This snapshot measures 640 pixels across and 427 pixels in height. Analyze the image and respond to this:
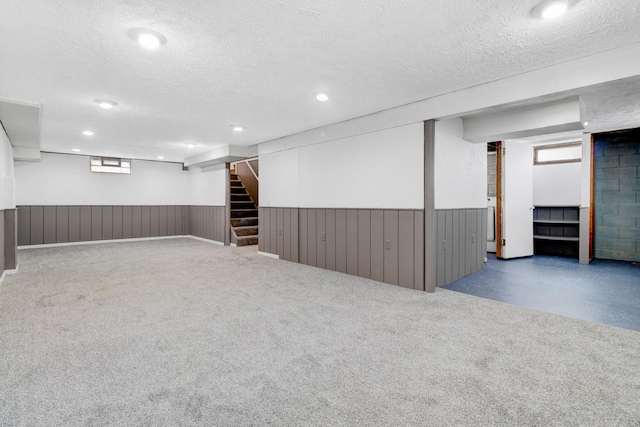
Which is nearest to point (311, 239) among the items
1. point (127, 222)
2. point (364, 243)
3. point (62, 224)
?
point (364, 243)

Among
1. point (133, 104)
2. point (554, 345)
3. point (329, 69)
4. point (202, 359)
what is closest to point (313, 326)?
point (202, 359)

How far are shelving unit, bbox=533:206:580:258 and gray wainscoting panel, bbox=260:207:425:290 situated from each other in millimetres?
4526

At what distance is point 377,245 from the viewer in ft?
16.0

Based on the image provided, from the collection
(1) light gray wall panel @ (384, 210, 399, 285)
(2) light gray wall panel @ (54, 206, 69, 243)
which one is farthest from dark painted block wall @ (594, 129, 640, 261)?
(2) light gray wall panel @ (54, 206, 69, 243)

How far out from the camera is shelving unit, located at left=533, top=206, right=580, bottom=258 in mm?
7023

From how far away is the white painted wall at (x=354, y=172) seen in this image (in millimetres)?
4441

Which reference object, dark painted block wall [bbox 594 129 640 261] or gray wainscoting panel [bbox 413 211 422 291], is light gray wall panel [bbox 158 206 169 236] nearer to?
gray wainscoting panel [bbox 413 211 422 291]

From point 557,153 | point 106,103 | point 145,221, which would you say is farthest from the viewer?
point 145,221

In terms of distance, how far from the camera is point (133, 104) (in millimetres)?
4328

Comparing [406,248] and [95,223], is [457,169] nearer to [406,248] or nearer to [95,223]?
[406,248]

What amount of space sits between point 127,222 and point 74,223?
128 cm

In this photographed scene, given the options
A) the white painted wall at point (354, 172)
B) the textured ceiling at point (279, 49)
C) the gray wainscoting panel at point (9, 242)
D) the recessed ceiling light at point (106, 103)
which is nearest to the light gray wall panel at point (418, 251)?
the white painted wall at point (354, 172)

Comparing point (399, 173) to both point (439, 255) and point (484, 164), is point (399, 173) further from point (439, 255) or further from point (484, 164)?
point (484, 164)

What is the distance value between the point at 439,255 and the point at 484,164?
215cm
